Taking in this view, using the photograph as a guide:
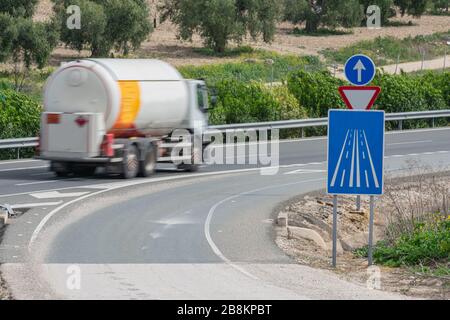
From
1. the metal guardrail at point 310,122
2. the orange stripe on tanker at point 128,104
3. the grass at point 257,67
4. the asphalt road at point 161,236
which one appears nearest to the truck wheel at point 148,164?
the asphalt road at point 161,236

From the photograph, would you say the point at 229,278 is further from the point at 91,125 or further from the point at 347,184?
the point at 91,125

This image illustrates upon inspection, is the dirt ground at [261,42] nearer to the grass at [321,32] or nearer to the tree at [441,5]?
the grass at [321,32]

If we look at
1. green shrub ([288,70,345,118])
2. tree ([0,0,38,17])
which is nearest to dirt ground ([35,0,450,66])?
tree ([0,0,38,17])

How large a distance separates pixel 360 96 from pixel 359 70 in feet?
7.58

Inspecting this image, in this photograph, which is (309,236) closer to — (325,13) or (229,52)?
(229,52)

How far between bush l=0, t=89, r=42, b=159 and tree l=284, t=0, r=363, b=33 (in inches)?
1913

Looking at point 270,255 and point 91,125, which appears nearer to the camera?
point 270,255

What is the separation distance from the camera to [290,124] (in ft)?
129

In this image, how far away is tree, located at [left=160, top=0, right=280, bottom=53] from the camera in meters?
69.6

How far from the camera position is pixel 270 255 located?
17.1m

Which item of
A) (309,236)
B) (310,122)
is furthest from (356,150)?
(310,122)

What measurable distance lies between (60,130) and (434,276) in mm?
14517

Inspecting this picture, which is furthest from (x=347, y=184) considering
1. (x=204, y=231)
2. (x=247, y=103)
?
(x=247, y=103)
